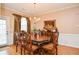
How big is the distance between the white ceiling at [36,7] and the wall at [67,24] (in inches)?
3.5

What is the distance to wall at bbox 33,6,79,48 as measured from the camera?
1.74m

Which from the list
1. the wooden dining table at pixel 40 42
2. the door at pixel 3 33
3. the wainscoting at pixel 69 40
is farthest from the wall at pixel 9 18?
the wainscoting at pixel 69 40

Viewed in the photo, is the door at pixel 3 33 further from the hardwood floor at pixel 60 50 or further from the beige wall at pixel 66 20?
the beige wall at pixel 66 20

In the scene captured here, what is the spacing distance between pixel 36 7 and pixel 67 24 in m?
0.70

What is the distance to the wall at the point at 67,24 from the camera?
5.69 ft

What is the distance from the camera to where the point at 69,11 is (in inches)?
68.3

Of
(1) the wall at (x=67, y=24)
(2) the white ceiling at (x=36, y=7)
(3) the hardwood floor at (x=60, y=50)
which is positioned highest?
(2) the white ceiling at (x=36, y=7)

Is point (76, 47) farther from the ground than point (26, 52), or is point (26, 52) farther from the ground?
point (76, 47)

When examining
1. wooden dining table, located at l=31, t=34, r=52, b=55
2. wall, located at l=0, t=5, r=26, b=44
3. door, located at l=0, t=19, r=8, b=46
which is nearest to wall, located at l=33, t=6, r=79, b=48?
wooden dining table, located at l=31, t=34, r=52, b=55

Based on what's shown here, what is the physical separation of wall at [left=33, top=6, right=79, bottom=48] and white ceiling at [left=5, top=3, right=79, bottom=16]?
0.09 meters

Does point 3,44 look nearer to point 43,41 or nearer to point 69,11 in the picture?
point 43,41
